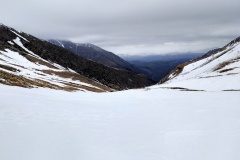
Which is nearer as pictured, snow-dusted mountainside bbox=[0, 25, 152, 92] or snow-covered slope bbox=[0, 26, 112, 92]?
snow-covered slope bbox=[0, 26, 112, 92]

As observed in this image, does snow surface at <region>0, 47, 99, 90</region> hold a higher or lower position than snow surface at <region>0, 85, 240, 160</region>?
higher

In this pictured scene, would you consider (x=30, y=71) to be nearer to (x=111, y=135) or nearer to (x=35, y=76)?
(x=35, y=76)

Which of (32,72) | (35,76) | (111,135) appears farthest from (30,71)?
(111,135)

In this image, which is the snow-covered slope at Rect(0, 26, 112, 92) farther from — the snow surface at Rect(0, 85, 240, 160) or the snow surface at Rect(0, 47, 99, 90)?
the snow surface at Rect(0, 85, 240, 160)

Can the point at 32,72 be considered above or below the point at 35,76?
above

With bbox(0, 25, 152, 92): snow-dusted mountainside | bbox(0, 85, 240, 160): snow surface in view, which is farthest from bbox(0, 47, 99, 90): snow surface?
bbox(0, 85, 240, 160): snow surface

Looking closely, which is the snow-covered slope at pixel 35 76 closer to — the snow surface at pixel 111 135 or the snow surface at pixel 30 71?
the snow surface at pixel 30 71

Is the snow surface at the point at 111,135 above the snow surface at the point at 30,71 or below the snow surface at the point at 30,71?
below

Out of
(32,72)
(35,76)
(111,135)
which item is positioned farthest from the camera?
(32,72)

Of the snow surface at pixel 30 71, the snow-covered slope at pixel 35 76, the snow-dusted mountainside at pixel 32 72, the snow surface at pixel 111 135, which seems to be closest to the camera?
the snow surface at pixel 111 135

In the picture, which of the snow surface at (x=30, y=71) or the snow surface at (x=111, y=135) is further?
the snow surface at (x=30, y=71)

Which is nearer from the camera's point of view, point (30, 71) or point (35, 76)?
point (35, 76)

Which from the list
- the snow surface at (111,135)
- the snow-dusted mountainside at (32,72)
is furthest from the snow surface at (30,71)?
the snow surface at (111,135)

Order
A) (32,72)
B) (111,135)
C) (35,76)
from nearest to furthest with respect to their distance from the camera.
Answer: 1. (111,135)
2. (35,76)
3. (32,72)
